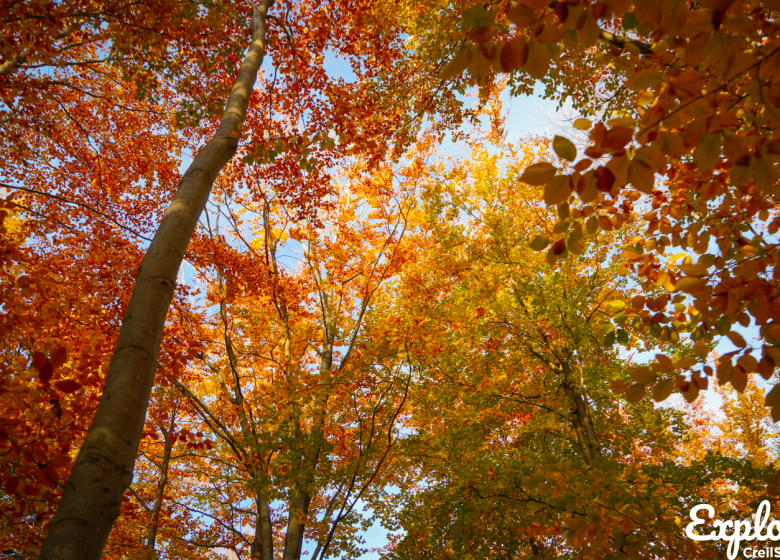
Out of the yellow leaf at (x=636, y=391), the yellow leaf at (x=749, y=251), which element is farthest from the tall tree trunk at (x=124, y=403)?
the yellow leaf at (x=749, y=251)

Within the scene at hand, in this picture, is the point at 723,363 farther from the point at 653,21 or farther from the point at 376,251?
the point at 376,251

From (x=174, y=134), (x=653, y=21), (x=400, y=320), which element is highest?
(x=174, y=134)

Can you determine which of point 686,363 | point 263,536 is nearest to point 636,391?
point 686,363

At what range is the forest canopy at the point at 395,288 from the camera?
5.20 feet

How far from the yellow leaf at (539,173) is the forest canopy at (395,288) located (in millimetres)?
11

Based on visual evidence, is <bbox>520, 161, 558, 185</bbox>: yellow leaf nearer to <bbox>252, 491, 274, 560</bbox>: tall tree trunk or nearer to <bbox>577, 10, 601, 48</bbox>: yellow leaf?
<bbox>577, 10, 601, 48</bbox>: yellow leaf

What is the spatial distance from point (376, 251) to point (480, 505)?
7.43 meters

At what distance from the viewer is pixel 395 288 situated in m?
10.9

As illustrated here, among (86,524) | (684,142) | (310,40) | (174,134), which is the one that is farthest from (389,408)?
(174,134)

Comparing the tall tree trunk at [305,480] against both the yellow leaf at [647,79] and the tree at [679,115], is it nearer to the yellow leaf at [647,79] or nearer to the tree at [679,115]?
the tree at [679,115]

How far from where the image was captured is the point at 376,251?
1170cm

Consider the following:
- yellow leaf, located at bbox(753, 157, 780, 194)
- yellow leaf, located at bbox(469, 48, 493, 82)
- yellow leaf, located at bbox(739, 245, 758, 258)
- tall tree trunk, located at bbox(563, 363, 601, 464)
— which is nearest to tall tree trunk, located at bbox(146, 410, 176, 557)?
tall tree trunk, located at bbox(563, 363, 601, 464)

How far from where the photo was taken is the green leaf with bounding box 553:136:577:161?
1.15 meters

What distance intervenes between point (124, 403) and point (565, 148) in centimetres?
209
